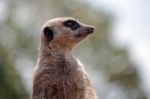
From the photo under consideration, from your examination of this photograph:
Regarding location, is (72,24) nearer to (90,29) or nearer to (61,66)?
(90,29)

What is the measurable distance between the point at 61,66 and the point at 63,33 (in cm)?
50

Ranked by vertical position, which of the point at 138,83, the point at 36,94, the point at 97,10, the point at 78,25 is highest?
the point at 78,25

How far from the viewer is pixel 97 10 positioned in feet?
127

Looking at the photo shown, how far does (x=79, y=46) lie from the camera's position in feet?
113

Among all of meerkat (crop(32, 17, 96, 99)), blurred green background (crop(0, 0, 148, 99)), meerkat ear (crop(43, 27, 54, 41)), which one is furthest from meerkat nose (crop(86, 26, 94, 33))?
blurred green background (crop(0, 0, 148, 99))

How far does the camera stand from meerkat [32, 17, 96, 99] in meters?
7.84

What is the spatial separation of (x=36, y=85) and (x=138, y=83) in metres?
27.9

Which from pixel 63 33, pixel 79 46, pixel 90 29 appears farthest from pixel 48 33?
pixel 79 46

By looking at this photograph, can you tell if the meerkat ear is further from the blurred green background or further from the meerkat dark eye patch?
the blurred green background

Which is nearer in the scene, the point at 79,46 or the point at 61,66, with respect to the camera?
the point at 61,66

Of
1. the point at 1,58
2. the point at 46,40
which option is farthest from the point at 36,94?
the point at 1,58

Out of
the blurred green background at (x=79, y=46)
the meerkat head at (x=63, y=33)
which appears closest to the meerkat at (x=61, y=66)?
the meerkat head at (x=63, y=33)

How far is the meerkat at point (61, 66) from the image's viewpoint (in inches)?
309

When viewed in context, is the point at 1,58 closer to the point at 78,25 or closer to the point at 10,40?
the point at 10,40
